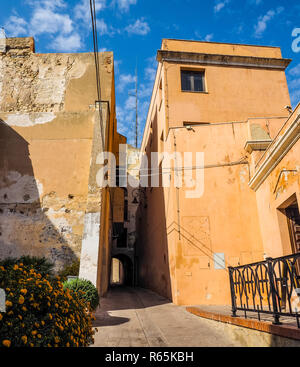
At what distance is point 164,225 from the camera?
1222 cm

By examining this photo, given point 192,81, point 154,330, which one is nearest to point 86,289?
point 154,330

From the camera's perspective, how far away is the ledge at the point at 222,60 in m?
13.6

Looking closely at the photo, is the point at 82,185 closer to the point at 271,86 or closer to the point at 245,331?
the point at 245,331

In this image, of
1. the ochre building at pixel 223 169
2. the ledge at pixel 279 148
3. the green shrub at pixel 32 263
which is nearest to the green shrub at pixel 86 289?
the green shrub at pixel 32 263

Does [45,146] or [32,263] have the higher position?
[45,146]

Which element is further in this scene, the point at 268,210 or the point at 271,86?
the point at 271,86

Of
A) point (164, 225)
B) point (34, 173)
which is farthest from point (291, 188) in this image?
point (34, 173)

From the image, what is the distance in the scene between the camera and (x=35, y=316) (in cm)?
288

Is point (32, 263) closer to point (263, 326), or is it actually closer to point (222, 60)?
point (263, 326)

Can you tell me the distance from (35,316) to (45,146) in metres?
9.55

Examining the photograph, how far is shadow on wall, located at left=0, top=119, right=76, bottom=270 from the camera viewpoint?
10.1m

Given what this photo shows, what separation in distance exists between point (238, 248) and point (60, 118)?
8735 millimetres

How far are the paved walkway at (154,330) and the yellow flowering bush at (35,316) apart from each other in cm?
177

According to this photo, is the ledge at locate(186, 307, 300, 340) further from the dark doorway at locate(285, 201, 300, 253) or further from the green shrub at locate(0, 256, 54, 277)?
the green shrub at locate(0, 256, 54, 277)
